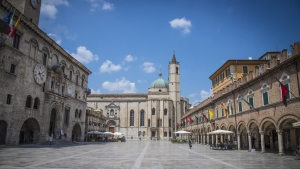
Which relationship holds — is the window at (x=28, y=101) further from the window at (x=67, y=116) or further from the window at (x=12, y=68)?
the window at (x=67, y=116)

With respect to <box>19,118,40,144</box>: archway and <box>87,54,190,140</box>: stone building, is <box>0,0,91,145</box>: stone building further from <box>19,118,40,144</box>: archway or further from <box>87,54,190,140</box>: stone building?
<box>87,54,190,140</box>: stone building

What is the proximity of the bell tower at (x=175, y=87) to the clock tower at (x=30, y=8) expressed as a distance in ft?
196

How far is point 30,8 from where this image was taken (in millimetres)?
32719

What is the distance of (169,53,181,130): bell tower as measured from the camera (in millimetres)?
85681

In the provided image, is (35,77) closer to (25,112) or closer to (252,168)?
(25,112)

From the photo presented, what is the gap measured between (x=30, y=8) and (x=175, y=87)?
205 ft

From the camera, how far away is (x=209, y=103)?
Answer: 37438 millimetres

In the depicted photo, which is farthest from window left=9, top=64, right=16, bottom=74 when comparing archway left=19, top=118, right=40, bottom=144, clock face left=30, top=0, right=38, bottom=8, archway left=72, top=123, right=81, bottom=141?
archway left=72, top=123, right=81, bottom=141

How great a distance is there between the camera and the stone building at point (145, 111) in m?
81.5

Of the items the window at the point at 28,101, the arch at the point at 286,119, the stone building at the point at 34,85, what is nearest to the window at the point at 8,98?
the stone building at the point at 34,85

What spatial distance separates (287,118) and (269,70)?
4413 millimetres

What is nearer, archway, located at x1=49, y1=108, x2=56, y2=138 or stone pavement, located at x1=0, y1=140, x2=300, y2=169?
stone pavement, located at x1=0, y1=140, x2=300, y2=169

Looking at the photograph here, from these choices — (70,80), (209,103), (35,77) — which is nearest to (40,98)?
(35,77)

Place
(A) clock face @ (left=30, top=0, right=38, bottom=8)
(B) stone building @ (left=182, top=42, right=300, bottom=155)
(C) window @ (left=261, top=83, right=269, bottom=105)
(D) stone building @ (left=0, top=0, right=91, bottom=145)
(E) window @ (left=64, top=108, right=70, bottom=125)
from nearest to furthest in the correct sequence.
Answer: (B) stone building @ (left=182, top=42, right=300, bottom=155) → (C) window @ (left=261, top=83, right=269, bottom=105) → (D) stone building @ (left=0, top=0, right=91, bottom=145) → (A) clock face @ (left=30, top=0, right=38, bottom=8) → (E) window @ (left=64, top=108, right=70, bottom=125)
